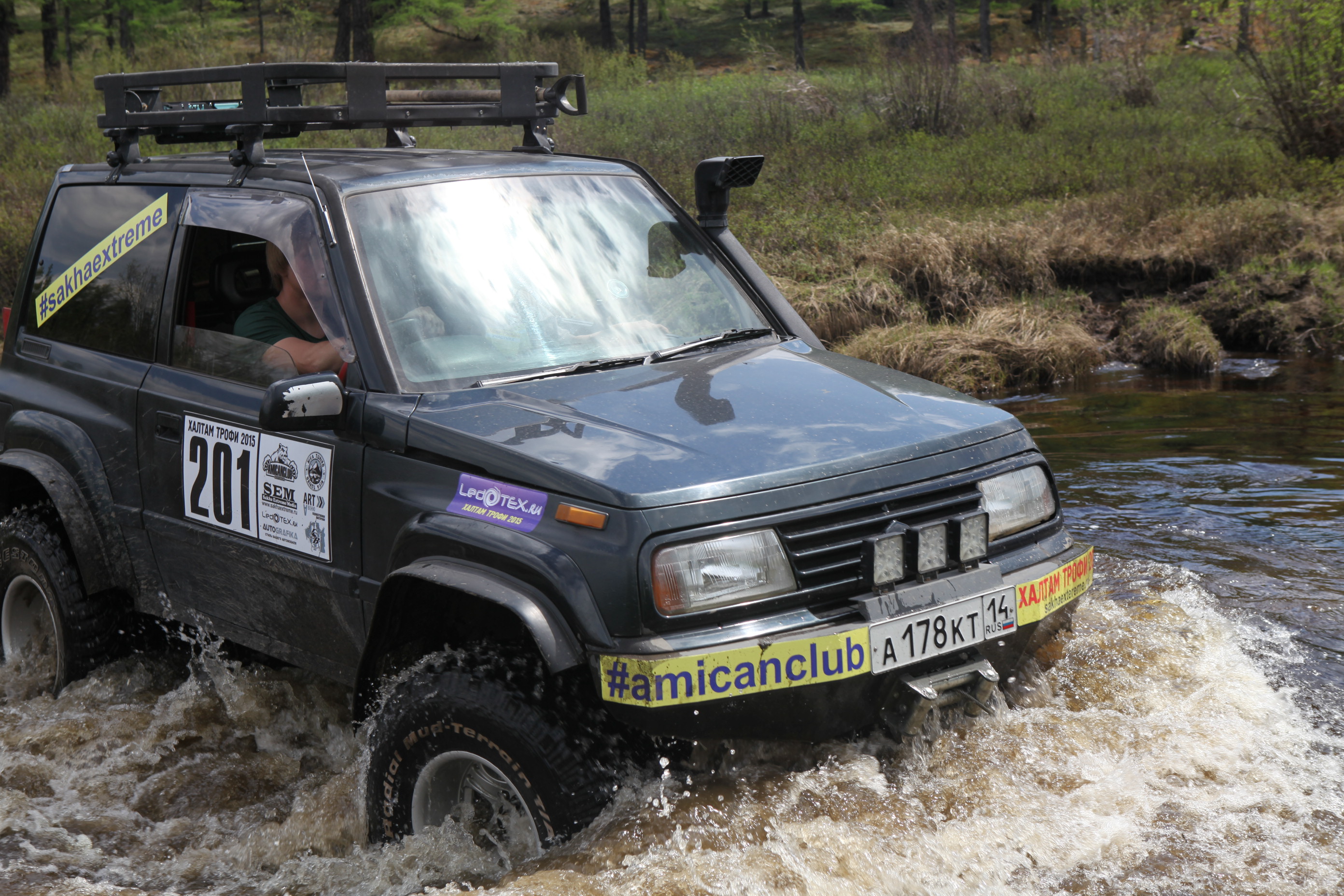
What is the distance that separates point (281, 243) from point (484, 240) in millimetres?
635

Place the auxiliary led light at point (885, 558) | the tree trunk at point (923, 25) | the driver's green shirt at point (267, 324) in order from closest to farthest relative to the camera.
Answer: the auxiliary led light at point (885, 558), the driver's green shirt at point (267, 324), the tree trunk at point (923, 25)

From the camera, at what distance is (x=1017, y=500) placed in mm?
3305

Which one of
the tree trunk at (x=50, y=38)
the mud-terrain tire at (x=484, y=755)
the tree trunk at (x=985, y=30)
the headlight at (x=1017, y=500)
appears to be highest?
the tree trunk at (x=985, y=30)

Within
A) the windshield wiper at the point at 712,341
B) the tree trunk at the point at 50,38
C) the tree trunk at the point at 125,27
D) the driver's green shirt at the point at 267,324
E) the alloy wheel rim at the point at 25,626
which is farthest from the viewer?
the tree trunk at the point at 125,27

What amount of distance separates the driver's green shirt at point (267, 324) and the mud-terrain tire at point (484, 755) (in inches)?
51.0

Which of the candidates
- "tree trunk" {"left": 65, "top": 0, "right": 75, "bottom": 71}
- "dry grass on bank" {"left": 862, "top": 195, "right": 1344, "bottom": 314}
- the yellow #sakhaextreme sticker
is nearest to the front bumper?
the yellow #sakhaextreme sticker

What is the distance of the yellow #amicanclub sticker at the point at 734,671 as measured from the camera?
2.65 meters

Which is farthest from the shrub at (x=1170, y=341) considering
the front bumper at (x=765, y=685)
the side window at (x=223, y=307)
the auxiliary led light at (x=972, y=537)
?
the side window at (x=223, y=307)

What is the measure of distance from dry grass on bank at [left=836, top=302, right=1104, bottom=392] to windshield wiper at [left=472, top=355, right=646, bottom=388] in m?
7.09

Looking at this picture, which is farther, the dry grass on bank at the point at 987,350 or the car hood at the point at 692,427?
the dry grass on bank at the point at 987,350

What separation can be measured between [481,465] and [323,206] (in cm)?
114

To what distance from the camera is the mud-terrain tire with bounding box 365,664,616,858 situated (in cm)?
279

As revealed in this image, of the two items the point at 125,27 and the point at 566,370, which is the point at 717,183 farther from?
the point at 125,27

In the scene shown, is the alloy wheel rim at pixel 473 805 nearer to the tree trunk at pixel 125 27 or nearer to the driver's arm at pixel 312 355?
the driver's arm at pixel 312 355
